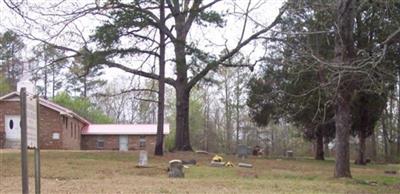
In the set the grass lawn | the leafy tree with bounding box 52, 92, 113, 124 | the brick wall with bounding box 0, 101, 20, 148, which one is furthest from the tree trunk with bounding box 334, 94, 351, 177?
the leafy tree with bounding box 52, 92, 113, 124

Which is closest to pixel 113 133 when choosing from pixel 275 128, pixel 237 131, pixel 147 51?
pixel 237 131

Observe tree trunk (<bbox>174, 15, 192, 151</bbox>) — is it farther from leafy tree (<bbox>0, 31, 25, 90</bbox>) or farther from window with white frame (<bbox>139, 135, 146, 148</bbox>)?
window with white frame (<bbox>139, 135, 146, 148</bbox>)

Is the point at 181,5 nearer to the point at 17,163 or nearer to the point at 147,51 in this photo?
the point at 147,51

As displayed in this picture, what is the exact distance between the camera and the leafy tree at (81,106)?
207 ft

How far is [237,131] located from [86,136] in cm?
1788

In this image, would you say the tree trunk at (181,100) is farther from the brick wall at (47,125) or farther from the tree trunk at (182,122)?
the brick wall at (47,125)

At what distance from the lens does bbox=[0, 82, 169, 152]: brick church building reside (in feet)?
145

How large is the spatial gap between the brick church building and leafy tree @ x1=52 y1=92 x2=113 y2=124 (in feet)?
18.6

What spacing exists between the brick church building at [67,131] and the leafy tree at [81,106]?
566cm

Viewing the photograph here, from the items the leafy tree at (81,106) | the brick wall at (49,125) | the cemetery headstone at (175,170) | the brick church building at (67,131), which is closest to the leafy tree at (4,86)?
the leafy tree at (81,106)

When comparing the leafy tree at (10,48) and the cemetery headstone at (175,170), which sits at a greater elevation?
the leafy tree at (10,48)

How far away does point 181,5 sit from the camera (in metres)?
33.3

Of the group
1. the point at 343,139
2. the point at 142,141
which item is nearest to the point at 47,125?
the point at 142,141

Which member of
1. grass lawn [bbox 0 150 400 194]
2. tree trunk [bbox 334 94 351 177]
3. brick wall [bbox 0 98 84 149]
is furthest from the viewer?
brick wall [bbox 0 98 84 149]
